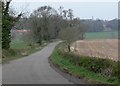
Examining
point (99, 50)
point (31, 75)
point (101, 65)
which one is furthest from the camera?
point (99, 50)

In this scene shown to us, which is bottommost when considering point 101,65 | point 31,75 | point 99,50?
point 99,50

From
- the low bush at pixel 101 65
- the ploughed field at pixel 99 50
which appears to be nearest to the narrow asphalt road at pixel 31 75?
the low bush at pixel 101 65

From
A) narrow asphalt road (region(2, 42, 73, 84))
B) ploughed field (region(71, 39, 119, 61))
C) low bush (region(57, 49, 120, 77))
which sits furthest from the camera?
ploughed field (region(71, 39, 119, 61))

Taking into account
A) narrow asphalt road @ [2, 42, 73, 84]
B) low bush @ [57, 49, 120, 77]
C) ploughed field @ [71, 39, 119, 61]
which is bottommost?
ploughed field @ [71, 39, 119, 61]

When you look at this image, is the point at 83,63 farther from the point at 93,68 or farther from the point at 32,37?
the point at 32,37

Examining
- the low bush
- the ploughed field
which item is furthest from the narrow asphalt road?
the ploughed field

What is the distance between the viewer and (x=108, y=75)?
55.3ft

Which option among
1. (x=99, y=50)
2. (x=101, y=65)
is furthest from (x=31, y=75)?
(x=99, y=50)

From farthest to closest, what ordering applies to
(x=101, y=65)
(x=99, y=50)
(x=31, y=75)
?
(x=99, y=50)
(x=31, y=75)
(x=101, y=65)

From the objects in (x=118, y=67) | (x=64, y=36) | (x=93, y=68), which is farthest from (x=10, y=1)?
(x=118, y=67)

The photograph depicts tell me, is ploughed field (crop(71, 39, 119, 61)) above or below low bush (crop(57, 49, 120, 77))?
below

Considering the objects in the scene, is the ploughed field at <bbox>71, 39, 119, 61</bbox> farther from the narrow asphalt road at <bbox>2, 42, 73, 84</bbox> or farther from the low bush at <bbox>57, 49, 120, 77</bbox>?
the low bush at <bbox>57, 49, 120, 77</bbox>

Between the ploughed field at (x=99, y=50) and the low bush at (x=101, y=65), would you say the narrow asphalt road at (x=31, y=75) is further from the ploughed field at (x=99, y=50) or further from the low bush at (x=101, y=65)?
the ploughed field at (x=99, y=50)

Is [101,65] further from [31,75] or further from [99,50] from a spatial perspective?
[99,50]
